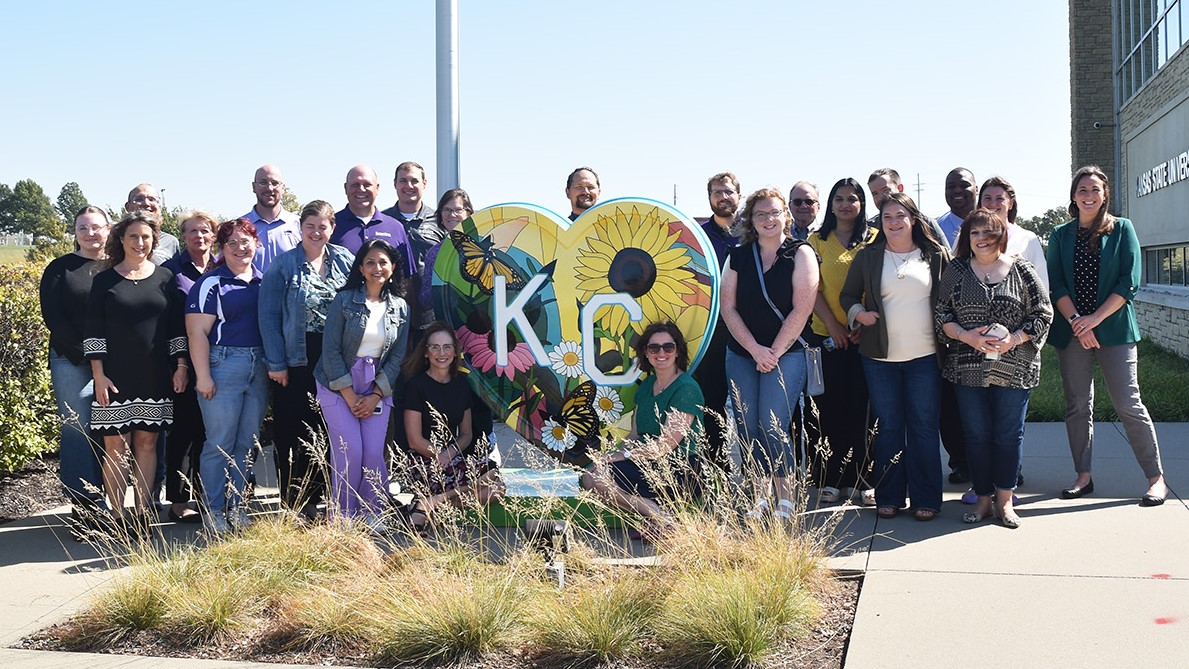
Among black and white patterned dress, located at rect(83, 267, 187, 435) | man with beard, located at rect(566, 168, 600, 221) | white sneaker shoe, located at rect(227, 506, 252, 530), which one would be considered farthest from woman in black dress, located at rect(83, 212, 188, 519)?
man with beard, located at rect(566, 168, 600, 221)

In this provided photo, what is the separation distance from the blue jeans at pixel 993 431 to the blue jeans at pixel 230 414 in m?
3.92

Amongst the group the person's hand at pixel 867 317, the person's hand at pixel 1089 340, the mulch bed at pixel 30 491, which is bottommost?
the mulch bed at pixel 30 491

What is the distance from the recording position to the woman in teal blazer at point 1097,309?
6012mm

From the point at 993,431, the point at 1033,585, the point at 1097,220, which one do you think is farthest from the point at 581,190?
the point at 1033,585

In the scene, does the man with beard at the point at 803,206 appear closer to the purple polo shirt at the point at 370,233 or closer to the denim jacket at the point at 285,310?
the purple polo shirt at the point at 370,233

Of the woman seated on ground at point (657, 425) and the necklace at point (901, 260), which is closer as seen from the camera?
the woman seated on ground at point (657, 425)

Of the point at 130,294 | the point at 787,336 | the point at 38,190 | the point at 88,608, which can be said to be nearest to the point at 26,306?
the point at 130,294

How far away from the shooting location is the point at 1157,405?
9422mm

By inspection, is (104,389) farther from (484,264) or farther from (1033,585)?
(1033,585)

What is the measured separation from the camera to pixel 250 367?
19.9ft

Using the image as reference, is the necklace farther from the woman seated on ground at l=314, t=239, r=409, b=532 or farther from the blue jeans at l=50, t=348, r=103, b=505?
the blue jeans at l=50, t=348, r=103, b=505

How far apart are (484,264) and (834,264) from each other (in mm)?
2083

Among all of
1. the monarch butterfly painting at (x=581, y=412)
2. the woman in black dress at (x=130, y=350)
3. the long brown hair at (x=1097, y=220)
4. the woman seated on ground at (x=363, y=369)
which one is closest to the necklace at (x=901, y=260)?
the long brown hair at (x=1097, y=220)

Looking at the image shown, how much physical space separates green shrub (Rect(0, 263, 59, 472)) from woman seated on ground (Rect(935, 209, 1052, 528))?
574 centimetres
